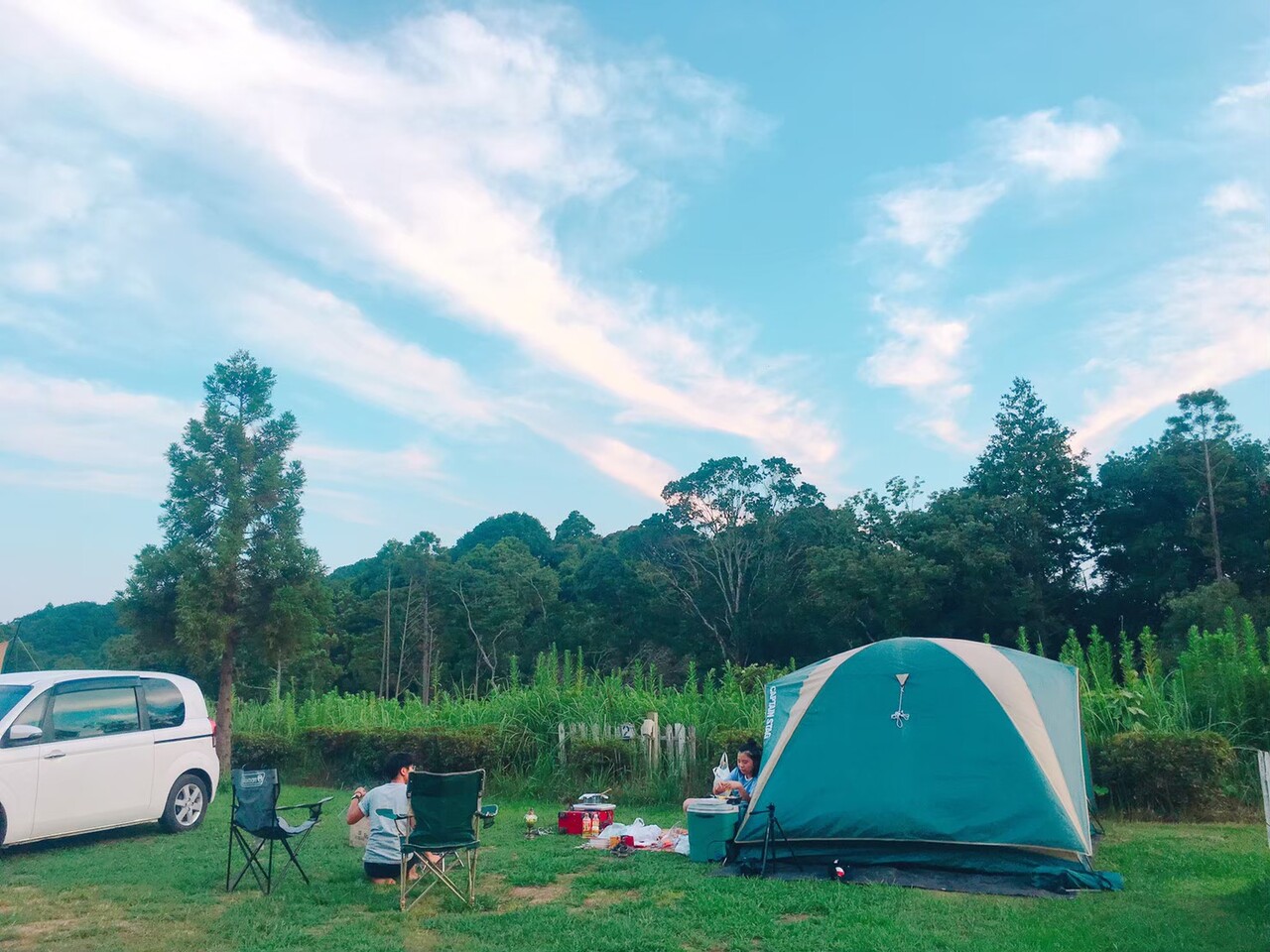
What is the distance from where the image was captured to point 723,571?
36.8 m

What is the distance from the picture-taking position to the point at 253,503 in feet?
46.9

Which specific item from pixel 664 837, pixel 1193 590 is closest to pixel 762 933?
pixel 664 837

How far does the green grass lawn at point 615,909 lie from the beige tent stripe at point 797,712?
Result: 33.5 inches

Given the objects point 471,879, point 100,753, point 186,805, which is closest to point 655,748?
point 186,805

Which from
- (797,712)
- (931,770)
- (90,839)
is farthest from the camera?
(90,839)

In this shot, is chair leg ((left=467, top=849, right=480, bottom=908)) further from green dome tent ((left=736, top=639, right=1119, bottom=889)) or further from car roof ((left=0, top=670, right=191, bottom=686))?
car roof ((left=0, top=670, right=191, bottom=686))

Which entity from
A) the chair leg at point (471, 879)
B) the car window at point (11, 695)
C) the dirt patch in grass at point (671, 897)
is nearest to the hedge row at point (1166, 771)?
the dirt patch in grass at point (671, 897)

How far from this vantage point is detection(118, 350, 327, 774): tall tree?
13.9m

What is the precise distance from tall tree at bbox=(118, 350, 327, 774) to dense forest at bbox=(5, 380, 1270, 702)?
8604mm

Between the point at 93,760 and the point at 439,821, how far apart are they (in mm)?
3988

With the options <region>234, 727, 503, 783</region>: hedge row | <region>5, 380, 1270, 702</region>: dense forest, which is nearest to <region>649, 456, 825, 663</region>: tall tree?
<region>5, 380, 1270, 702</region>: dense forest

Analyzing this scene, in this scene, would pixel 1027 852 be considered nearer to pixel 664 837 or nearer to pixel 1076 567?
pixel 664 837

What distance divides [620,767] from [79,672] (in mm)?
6128

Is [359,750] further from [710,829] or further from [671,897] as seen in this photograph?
[671,897]
